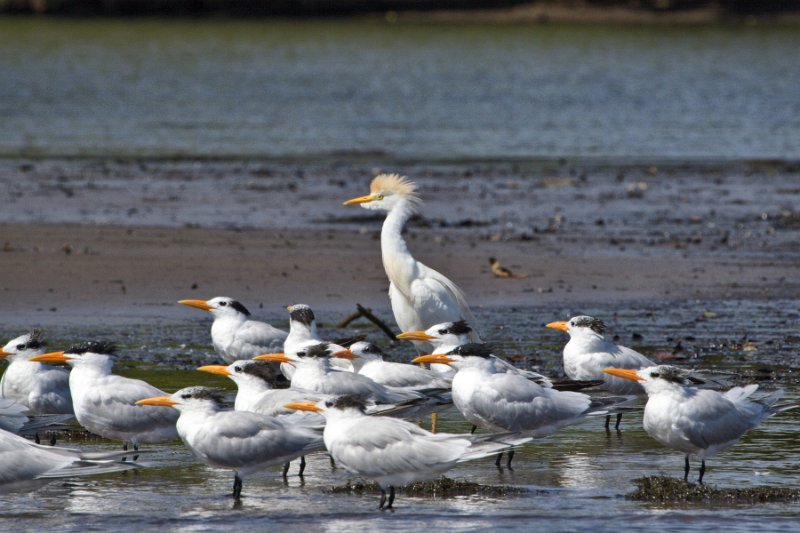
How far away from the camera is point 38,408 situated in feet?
38.2

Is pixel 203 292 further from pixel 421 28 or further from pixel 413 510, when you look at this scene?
pixel 421 28

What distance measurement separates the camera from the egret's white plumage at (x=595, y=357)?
11961mm

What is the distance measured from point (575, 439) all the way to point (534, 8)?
85.9 metres

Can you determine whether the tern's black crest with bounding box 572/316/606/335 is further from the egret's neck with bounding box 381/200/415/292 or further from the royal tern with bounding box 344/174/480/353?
the egret's neck with bounding box 381/200/415/292

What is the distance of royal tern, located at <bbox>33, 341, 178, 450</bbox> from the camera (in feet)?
35.5

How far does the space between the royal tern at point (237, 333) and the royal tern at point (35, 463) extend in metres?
3.44

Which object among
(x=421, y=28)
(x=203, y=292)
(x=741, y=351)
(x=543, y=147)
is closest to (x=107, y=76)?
(x=543, y=147)

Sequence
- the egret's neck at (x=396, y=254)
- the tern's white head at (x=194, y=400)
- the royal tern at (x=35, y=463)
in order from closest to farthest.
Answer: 1. the royal tern at (x=35, y=463)
2. the tern's white head at (x=194, y=400)
3. the egret's neck at (x=396, y=254)

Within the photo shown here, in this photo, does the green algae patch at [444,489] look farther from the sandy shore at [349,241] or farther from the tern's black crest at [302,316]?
the sandy shore at [349,241]

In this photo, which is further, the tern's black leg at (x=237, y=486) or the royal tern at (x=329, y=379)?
the royal tern at (x=329, y=379)

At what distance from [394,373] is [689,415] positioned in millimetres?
2557

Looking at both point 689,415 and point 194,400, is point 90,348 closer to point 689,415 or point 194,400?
point 194,400

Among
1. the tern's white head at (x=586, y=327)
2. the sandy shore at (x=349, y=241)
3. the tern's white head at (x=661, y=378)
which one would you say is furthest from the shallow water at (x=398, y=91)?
the tern's white head at (x=661, y=378)

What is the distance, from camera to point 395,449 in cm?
964
